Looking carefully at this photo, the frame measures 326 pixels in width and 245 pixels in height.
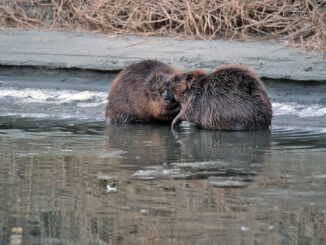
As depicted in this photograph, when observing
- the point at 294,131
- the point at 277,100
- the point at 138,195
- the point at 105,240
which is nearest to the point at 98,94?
the point at 277,100

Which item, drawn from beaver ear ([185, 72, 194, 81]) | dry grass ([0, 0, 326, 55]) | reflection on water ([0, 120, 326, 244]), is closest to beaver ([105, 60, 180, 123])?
beaver ear ([185, 72, 194, 81])

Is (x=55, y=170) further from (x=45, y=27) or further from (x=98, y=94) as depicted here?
(x=45, y=27)

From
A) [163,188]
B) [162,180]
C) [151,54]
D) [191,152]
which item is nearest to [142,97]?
[191,152]

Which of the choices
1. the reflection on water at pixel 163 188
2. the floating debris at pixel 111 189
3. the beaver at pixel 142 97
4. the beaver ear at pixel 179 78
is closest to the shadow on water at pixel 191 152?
the reflection on water at pixel 163 188

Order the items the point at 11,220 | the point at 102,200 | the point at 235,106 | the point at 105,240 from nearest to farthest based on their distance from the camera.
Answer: the point at 105,240
the point at 11,220
the point at 102,200
the point at 235,106

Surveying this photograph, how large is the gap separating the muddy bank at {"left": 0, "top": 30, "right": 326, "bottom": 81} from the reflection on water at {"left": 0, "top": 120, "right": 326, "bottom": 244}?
207 cm

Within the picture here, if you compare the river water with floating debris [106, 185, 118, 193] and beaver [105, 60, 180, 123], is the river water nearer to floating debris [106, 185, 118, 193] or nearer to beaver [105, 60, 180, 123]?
floating debris [106, 185, 118, 193]

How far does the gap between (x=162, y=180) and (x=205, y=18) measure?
6502 millimetres

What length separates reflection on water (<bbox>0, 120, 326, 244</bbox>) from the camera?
4.08 metres

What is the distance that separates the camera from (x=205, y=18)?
37.6 ft

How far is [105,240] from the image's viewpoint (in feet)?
13.0

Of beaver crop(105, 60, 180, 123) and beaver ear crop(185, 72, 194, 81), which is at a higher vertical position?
beaver ear crop(185, 72, 194, 81)

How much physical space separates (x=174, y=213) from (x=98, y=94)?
213 inches

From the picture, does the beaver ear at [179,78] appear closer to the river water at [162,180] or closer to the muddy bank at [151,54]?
the river water at [162,180]
